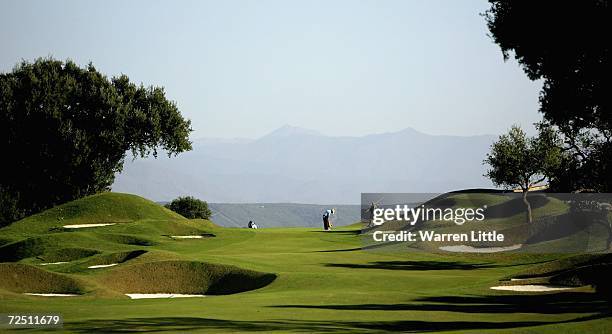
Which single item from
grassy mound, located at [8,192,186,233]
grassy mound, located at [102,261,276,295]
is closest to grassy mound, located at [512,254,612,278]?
grassy mound, located at [102,261,276,295]

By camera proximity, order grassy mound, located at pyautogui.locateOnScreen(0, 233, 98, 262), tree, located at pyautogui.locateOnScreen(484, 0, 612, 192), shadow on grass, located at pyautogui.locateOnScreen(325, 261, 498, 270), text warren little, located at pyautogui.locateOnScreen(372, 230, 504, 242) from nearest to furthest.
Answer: tree, located at pyautogui.locateOnScreen(484, 0, 612, 192) → shadow on grass, located at pyautogui.locateOnScreen(325, 261, 498, 270) → grassy mound, located at pyautogui.locateOnScreen(0, 233, 98, 262) → text warren little, located at pyautogui.locateOnScreen(372, 230, 504, 242)

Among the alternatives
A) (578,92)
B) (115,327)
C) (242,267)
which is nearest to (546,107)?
(578,92)

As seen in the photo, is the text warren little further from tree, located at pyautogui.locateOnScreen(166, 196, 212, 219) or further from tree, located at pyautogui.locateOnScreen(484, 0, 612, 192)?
tree, located at pyautogui.locateOnScreen(166, 196, 212, 219)

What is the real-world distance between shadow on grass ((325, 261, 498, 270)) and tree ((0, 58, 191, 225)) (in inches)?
2061

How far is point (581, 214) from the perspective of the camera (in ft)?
207

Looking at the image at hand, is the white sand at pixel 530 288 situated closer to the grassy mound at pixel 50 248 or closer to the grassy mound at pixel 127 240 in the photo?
the grassy mound at pixel 50 248

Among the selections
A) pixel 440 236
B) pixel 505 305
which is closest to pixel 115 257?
pixel 505 305

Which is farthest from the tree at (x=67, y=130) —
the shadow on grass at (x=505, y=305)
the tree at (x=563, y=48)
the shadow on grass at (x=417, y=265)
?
the shadow on grass at (x=505, y=305)

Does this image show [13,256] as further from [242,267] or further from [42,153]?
[42,153]

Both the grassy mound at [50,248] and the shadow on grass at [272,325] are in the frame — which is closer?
the shadow on grass at [272,325]

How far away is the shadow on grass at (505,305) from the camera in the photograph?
2712 centimetres

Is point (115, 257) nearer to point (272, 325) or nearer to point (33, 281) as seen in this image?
point (33, 281)

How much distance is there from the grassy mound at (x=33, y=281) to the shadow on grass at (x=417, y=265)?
658 inches

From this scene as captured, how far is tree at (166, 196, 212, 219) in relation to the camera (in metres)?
111
